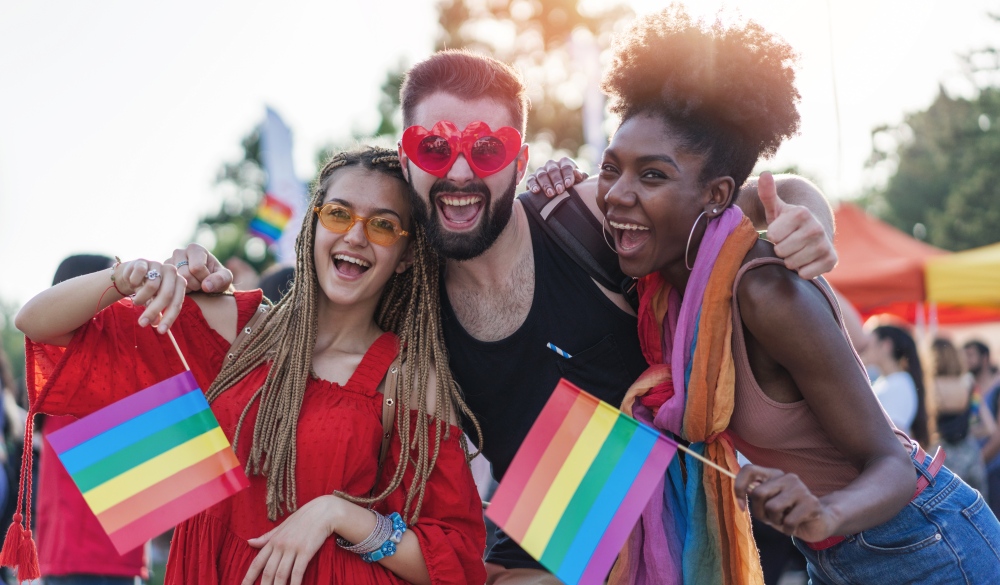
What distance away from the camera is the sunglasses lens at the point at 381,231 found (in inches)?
114

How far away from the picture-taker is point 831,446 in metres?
2.33

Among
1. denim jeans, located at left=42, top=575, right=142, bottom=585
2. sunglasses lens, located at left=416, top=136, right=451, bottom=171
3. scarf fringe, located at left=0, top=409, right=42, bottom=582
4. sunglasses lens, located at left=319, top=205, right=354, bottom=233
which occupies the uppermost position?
sunglasses lens, located at left=416, top=136, right=451, bottom=171

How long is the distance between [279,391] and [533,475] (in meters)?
0.90

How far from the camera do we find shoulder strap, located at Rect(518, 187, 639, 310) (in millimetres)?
2990

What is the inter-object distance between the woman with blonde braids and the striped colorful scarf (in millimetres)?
572

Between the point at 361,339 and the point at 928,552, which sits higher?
the point at 928,552

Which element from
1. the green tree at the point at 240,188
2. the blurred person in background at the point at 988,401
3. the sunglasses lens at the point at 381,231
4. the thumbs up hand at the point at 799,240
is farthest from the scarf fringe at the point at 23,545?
the green tree at the point at 240,188

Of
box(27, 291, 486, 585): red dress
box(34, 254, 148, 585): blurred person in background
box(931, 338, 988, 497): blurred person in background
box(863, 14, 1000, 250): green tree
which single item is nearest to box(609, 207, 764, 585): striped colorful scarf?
box(27, 291, 486, 585): red dress

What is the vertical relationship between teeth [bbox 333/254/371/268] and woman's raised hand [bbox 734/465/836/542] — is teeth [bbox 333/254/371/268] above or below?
below

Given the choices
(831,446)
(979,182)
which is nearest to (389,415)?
(831,446)

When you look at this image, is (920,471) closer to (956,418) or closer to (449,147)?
(449,147)

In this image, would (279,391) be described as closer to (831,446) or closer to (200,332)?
(200,332)

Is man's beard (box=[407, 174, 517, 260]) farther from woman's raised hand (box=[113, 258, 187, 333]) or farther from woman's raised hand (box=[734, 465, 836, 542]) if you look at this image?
woman's raised hand (box=[734, 465, 836, 542])

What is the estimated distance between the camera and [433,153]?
2889 mm
